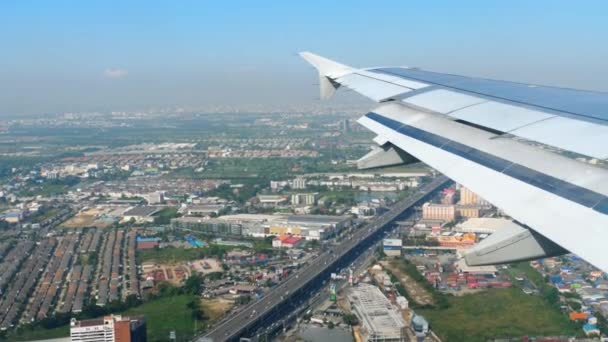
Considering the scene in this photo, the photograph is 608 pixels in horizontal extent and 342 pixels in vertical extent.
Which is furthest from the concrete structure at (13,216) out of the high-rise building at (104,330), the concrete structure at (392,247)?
the high-rise building at (104,330)

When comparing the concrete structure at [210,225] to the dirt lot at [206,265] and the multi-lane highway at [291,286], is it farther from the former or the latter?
the multi-lane highway at [291,286]

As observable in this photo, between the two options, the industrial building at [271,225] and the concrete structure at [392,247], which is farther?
the industrial building at [271,225]

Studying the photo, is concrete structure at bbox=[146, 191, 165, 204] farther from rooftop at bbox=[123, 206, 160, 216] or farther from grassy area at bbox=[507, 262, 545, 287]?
grassy area at bbox=[507, 262, 545, 287]

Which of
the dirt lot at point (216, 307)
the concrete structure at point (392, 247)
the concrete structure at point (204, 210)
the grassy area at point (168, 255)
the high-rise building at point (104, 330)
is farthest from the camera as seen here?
the concrete structure at point (204, 210)

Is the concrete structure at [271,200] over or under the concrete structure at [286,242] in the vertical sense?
over

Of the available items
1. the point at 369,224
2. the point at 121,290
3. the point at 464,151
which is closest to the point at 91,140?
the point at 369,224
